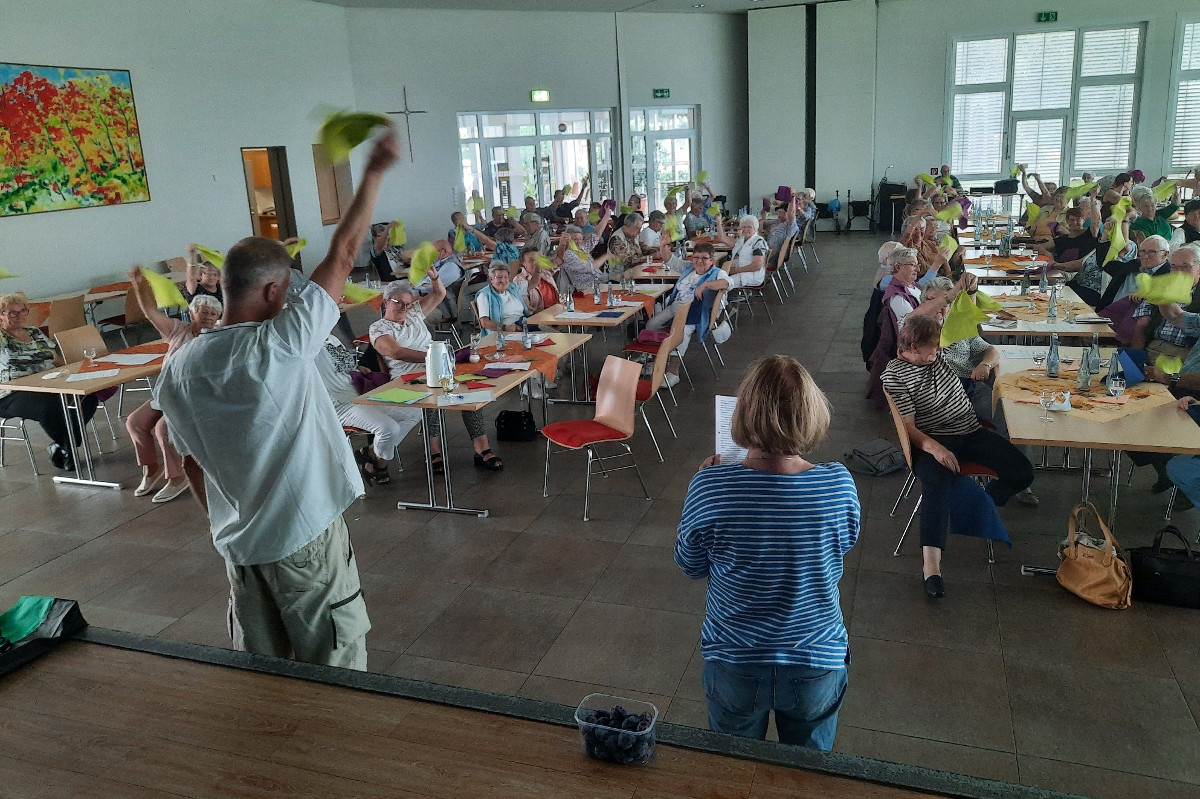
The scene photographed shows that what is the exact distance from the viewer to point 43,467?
6.74 m

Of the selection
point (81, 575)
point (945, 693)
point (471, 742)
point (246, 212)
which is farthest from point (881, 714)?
point (246, 212)

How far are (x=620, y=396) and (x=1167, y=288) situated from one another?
316 centimetres

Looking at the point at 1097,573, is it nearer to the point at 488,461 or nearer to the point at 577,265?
the point at 488,461

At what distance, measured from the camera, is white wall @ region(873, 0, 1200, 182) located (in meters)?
17.2

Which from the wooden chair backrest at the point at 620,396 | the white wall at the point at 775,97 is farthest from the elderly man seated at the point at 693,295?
the white wall at the point at 775,97

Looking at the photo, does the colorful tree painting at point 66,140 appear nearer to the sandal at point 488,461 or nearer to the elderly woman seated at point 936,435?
the sandal at point 488,461

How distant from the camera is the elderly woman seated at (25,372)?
6430 millimetres

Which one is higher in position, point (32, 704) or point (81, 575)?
point (32, 704)

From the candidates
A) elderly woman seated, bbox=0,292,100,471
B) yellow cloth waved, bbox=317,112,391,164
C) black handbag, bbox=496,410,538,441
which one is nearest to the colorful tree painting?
elderly woman seated, bbox=0,292,100,471

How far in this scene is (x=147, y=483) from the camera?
20.1 ft

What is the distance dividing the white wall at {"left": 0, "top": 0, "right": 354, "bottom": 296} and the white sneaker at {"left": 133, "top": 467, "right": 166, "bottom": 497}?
5.45 metres

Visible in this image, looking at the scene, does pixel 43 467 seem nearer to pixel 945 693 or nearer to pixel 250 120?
pixel 945 693

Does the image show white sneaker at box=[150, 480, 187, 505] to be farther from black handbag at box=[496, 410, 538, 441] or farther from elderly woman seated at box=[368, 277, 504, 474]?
black handbag at box=[496, 410, 538, 441]

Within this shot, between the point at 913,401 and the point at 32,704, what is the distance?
389cm
